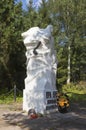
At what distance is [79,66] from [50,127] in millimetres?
30301

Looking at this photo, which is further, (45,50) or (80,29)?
(80,29)

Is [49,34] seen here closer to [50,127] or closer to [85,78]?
[50,127]

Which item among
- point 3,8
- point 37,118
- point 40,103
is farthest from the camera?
point 3,8

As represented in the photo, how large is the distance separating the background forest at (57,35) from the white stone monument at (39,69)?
32.5 ft

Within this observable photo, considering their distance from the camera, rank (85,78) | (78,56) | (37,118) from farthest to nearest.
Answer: (85,78) → (78,56) → (37,118)

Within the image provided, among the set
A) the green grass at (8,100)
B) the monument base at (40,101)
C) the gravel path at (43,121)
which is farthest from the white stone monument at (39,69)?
the green grass at (8,100)

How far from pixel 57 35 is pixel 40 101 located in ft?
70.6

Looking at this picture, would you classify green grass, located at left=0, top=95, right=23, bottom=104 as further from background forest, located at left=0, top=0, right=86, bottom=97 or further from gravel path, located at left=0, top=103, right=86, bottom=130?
gravel path, located at left=0, top=103, right=86, bottom=130

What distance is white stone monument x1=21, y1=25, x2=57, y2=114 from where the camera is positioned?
48.8 ft

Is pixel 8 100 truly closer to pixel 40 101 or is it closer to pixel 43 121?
pixel 40 101

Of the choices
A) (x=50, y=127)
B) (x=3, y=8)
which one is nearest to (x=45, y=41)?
(x=50, y=127)

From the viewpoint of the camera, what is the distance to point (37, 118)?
1367cm

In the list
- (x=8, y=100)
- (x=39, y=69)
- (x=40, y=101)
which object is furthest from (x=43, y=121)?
(x=8, y=100)

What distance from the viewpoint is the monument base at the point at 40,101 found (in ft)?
48.0
